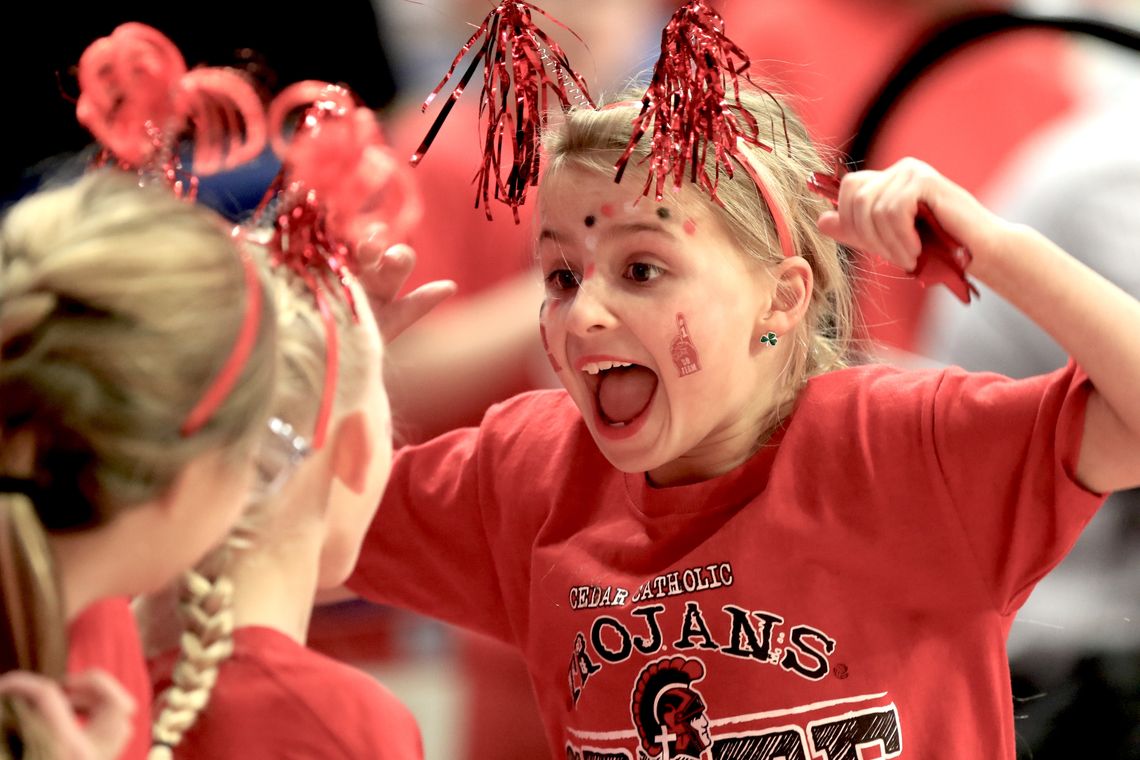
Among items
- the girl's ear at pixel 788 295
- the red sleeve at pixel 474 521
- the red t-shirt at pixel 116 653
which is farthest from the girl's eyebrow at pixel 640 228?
the red t-shirt at pixel 116 653

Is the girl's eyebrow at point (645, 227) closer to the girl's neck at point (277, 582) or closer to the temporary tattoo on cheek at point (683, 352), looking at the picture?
the temporary tattoo on cheek at point (683, 352)

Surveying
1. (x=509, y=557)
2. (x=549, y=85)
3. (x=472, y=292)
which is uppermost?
(x=549, y=85)

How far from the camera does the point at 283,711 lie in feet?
2.64

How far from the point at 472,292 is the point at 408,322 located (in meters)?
0.45

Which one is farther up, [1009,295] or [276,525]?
[1009,295]

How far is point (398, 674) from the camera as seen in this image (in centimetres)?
179

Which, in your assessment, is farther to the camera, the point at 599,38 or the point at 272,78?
the point at 599,38

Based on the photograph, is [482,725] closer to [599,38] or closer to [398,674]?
[398,674]

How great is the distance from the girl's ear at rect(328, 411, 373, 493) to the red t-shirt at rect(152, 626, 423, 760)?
11cm

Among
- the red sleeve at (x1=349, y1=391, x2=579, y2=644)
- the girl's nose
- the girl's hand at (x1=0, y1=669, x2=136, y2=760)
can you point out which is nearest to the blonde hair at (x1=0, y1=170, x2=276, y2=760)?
the girl's hand at (x1=0, y1=669, x2=136, y2=760)

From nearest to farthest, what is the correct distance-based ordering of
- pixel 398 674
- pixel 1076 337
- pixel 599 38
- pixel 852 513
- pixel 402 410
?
pixel 1076 337
pixel 852 513
pixel 402 410
pixel 599 38
pixel 398 674

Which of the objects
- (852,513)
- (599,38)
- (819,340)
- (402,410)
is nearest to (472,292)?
(402,410)

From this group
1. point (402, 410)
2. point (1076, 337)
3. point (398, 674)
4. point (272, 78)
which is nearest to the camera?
point (1076, 337)

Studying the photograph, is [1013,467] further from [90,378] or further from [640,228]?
[90,378]
